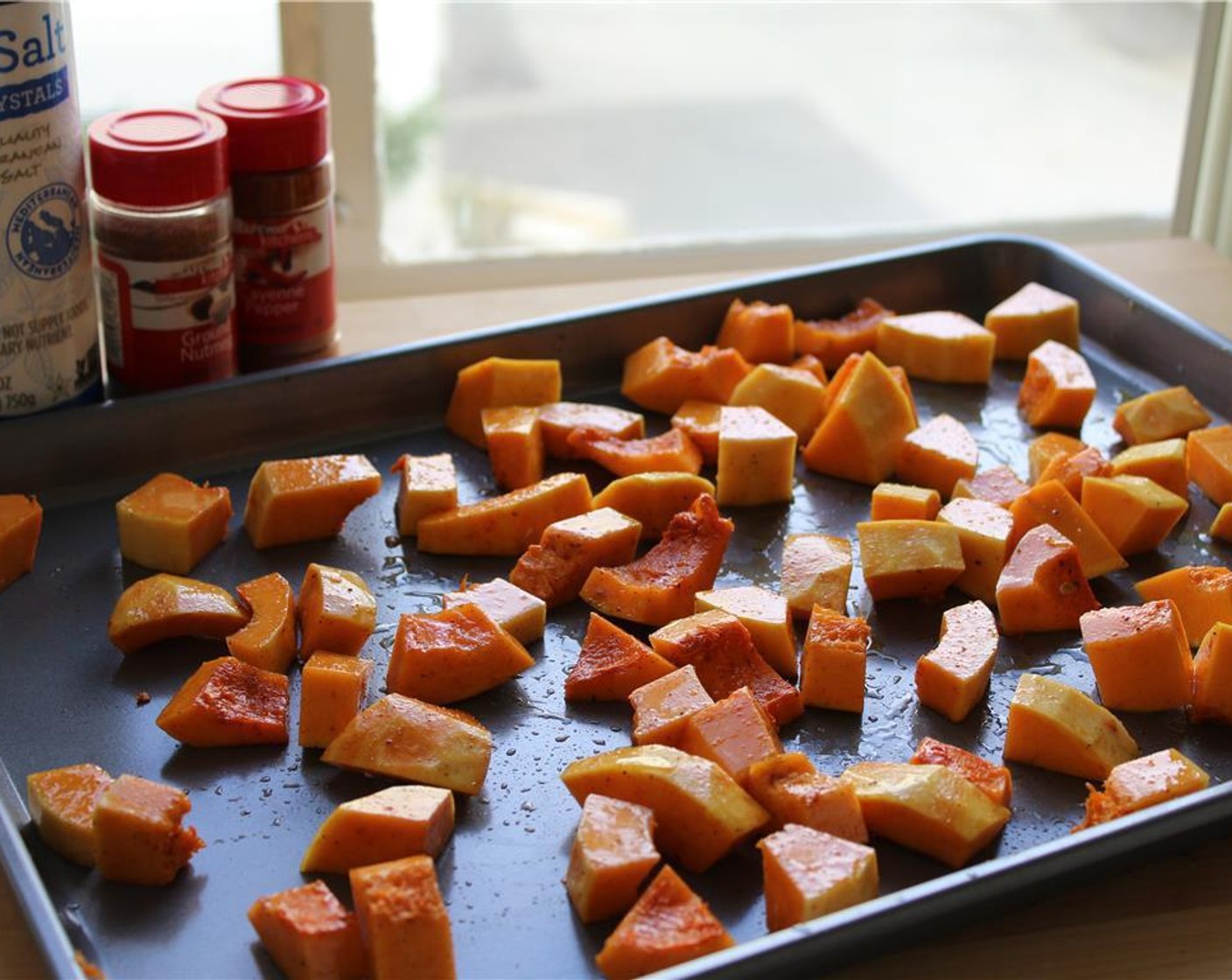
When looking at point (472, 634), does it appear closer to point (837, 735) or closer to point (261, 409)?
point (837, 735)

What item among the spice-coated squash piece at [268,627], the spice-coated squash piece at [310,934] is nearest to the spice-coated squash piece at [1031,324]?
the spice-coated squash piece at [268,627]

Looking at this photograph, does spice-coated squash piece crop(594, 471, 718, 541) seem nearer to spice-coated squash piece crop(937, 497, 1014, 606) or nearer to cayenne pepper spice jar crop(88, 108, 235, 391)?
spice-coated squash piece crop(937, 497, 1014, 606)

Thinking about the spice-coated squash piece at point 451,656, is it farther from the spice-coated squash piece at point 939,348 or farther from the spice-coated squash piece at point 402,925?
the spice-coated squash piece at point 939,348

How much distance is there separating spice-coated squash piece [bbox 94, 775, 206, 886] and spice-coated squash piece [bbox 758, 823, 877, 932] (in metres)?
0.40

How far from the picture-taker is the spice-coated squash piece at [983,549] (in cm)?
148

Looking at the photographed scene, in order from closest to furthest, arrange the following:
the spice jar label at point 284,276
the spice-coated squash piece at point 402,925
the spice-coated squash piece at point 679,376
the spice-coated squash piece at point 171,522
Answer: the spice-coated squash piece at point 402,925, the spice-coated squash piece at point 171,522, the spice jar label at point 284,276, the spice-coated squash piece at point 679,376

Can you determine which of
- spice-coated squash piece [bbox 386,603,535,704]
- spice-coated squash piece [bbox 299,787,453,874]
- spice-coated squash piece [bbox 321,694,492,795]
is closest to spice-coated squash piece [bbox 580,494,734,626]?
spice-coated squash piece [bbox 386,603,535,704]

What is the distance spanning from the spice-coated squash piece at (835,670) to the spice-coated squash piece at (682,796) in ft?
0.55

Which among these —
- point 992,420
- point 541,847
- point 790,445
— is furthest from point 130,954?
point 992,420

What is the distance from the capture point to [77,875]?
1.12m

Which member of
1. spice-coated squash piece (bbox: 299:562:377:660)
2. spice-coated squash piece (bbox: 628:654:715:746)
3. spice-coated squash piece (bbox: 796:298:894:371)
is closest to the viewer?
spice-coated squash piece (bbox: 628:654:715:746)

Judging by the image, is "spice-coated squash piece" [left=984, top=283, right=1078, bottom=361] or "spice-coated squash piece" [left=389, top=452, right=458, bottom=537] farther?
"spice-coated squash piece" [left=984, top=283, right=1078, bottom=361]

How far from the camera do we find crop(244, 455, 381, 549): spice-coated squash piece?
1.49 metres

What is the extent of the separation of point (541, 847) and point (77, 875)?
33cm
